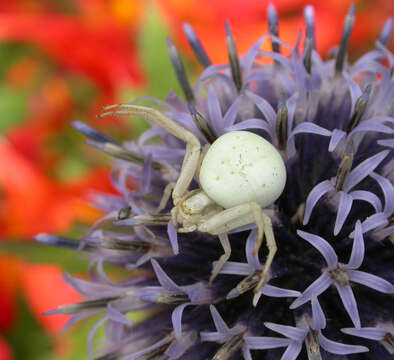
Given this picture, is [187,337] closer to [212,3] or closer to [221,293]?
[221,293]

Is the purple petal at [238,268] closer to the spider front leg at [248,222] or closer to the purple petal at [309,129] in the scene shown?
the spider front leg at [248,222]

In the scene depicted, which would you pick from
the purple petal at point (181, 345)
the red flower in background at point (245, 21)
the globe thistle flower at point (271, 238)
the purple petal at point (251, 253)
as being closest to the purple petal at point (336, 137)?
the globe thistle flower at point (271, 238)

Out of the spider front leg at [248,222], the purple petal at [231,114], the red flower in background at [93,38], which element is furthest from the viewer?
the red flower in background at [93,38]

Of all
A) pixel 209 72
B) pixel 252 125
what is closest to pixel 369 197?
pixel 252 125

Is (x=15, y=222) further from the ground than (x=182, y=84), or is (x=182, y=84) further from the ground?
(x=182, y=84)

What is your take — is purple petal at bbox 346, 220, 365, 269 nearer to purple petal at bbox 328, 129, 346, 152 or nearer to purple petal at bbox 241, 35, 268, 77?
purple petal at bbox 328, 129, 346, 152

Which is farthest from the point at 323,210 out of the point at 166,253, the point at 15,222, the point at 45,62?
the point at 45,62
